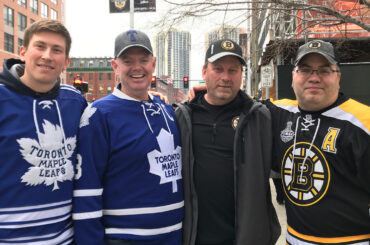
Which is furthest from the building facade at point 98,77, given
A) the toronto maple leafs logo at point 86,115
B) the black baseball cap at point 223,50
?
the toronto maple leafs logo at point 86,115

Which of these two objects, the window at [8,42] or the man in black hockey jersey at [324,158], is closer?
the man in black hockey jersey at [324,158]

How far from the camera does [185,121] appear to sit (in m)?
2.91

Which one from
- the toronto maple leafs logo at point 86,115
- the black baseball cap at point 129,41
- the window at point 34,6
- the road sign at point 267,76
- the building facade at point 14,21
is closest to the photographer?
the toronto maple leafs logo at point 86,115

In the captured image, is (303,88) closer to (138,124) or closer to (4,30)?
(138,124)

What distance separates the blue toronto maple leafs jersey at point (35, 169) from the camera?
6.57ft

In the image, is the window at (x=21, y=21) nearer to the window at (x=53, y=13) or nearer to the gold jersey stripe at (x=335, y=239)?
the window at (x=53, y=13)

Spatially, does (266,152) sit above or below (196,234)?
above

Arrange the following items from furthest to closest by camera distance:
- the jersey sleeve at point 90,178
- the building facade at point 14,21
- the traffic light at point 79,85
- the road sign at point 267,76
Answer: the building facade at point 14,21 → the traffic light at point 79,85 → the road sign at point 267,76 → the jersey sleeve at point 90,178

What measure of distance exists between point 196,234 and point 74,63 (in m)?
82.5

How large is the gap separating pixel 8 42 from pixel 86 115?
138 feet

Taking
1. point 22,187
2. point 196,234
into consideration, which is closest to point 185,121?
point 196,234

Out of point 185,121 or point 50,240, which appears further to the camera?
point 185,121

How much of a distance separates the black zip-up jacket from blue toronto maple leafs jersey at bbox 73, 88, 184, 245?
0.17 meters

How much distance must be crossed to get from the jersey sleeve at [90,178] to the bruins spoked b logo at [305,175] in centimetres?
153
